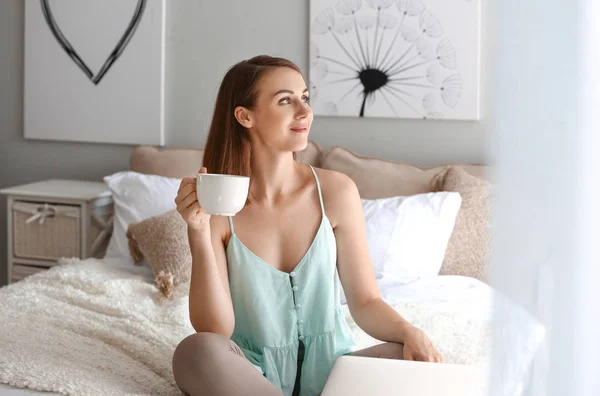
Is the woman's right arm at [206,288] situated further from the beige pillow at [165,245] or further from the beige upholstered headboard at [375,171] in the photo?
the beige upholstered headboard at [375,171]

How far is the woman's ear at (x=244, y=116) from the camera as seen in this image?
6.00 ft

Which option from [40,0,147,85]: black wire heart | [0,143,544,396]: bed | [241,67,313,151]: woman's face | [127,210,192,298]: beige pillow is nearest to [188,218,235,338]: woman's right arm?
[0,143,544,396]: bed

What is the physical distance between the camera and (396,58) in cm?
314

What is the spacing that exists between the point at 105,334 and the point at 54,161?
1992 mm

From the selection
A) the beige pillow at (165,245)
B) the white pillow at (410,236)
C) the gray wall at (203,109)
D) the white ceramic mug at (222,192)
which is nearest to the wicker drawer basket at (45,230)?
the gray wall at (203,109)

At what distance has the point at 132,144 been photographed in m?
3.64

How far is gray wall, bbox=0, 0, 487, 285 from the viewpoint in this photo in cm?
317

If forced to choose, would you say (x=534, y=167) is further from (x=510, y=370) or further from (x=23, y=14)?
(x=23, y=14)

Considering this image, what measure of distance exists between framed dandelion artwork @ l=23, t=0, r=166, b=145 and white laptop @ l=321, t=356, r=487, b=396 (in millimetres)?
2540

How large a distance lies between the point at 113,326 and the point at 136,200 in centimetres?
100

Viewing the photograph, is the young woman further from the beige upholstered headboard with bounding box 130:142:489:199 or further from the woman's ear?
the beige upholstered headboard with bounding box 130:142:489:199

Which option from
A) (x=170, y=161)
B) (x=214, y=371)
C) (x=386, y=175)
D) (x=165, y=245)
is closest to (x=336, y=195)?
(x=214, y=371)

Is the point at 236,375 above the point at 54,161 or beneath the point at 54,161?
beneath

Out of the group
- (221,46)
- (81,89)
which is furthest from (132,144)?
(221,46)
